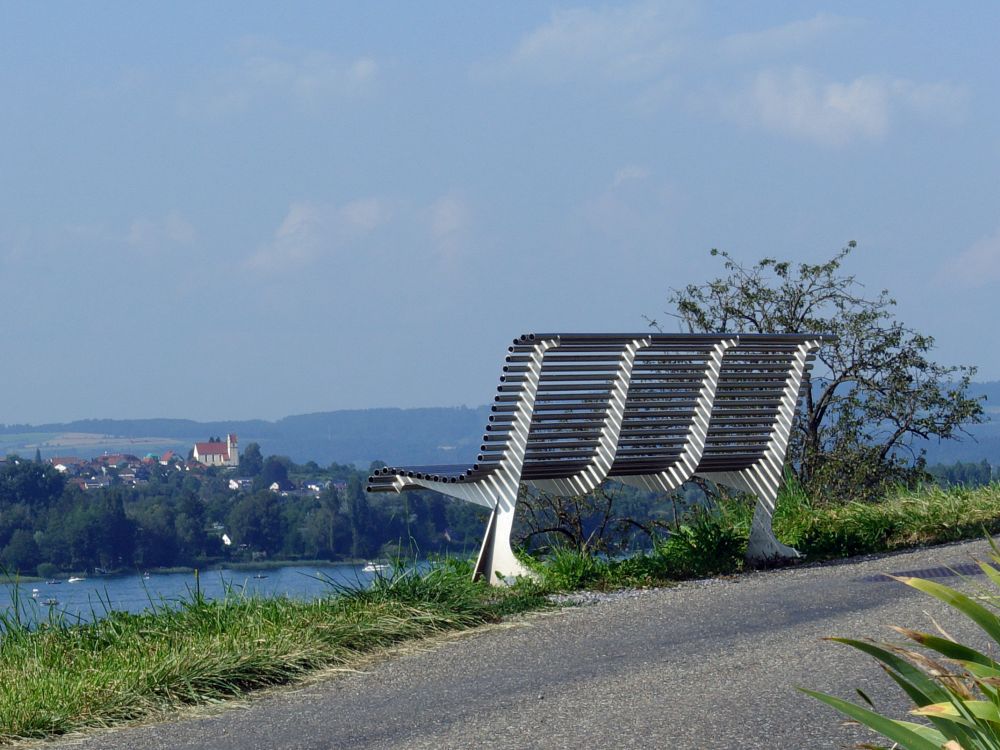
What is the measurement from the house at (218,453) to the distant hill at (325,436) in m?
2.79

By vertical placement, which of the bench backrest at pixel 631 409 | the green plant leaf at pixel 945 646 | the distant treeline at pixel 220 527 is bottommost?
the distant treeline at pixel 220 527

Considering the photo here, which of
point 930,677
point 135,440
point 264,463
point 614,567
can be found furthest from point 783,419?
point 135,440

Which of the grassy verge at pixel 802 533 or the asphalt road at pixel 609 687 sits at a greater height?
the grassy verge at pixel 802 533

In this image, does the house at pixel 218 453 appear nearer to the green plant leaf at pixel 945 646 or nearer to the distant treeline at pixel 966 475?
the distant treeline at pixel 966 475

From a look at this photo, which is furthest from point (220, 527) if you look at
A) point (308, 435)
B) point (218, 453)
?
point (308, 435)

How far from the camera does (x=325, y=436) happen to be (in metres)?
65.8

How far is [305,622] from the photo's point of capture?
6035mm

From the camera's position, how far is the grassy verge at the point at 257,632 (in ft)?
16.7

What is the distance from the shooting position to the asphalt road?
4.36 m

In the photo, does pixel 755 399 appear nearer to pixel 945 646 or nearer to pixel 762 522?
pixel 762 522

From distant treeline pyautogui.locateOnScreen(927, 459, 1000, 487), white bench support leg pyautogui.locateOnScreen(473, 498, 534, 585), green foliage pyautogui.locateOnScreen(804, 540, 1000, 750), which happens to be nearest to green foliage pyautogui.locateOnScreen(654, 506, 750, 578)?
white bench support leg pyautogui.locateOnScreen(473, 498, 534, 585)

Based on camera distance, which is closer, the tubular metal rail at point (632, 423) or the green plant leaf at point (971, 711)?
the green plant leaf at point (971, 711)

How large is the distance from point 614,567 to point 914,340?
6476 millimetres

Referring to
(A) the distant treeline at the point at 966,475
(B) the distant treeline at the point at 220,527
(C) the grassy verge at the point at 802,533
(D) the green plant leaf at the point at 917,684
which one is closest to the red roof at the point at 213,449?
(B) the distant treeline at the point at 220,527
